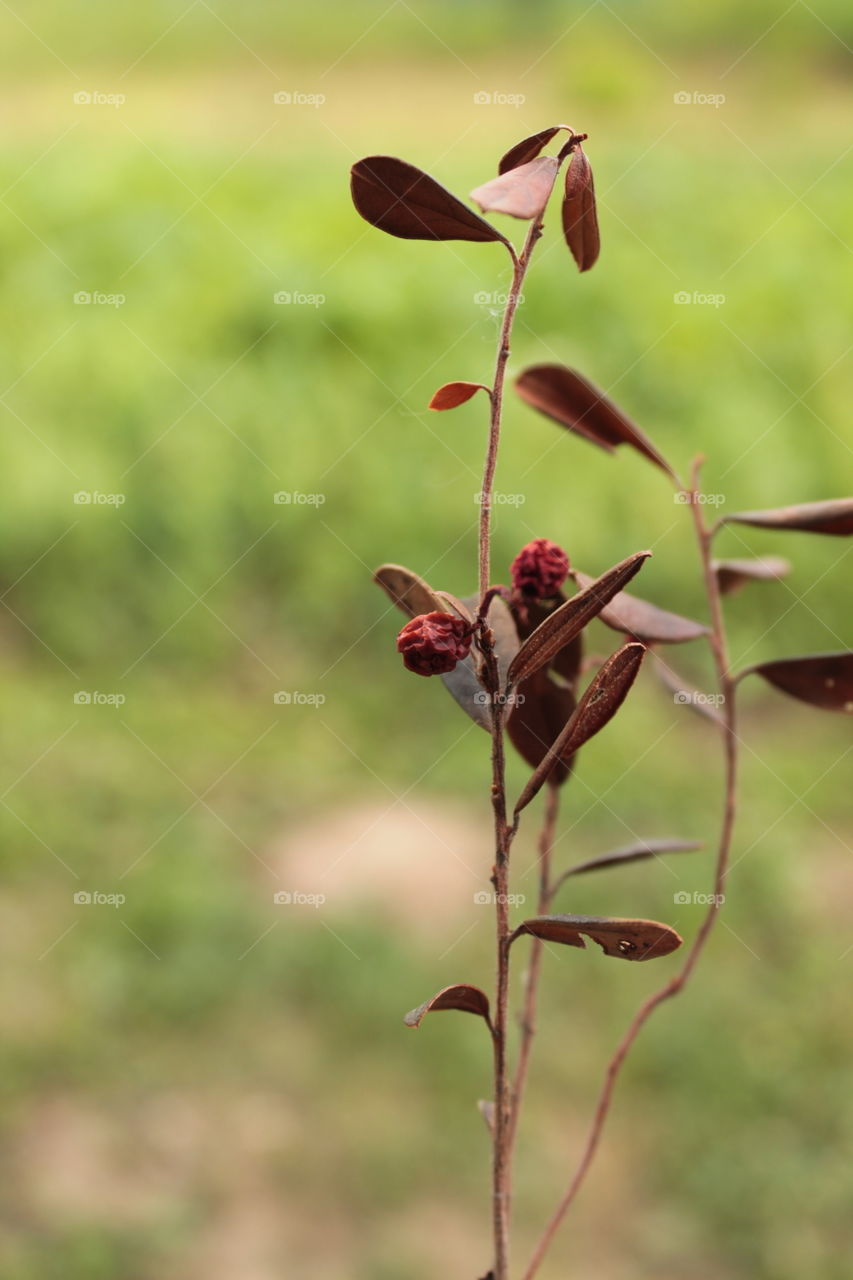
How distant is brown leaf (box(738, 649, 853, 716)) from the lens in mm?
490

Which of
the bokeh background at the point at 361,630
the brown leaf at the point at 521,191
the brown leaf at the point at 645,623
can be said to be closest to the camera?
the brown leaf at the point at 521,191

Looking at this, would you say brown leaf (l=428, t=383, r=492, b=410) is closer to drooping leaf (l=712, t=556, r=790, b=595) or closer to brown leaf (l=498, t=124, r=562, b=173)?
brown leaf (l=498, t=124, r=562, b=173)

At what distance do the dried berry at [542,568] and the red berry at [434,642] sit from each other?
6cm

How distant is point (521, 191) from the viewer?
1.01ft

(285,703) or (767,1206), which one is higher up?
(285,703)

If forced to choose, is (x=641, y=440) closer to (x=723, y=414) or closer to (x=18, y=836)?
(x=18, y=836)

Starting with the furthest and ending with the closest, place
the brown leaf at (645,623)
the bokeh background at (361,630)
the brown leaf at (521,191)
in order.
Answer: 1. the bokeh background at (361,630)
2. the brown leaf at (645,623)
3. the brown leaf at (521,191)

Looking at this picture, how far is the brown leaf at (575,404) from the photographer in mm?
473

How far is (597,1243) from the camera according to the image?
49.3 inches

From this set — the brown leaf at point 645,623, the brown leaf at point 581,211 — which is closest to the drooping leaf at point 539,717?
the brown leaf at point 645,623

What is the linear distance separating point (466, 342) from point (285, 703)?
37.8 inches

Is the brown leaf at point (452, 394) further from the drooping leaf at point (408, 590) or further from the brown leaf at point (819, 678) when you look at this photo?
the brown leaf at point (819, 678)

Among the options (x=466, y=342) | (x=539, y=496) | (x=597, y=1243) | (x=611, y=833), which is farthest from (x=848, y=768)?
(x=466, y=342)

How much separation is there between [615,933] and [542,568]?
0.12 m
